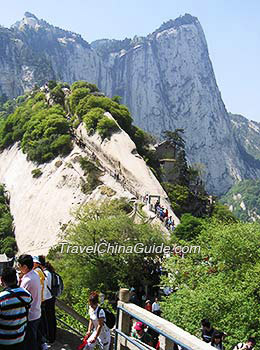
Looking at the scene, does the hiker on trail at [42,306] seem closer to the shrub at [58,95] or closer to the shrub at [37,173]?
the shrub at [37,173]

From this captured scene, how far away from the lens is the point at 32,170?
4225 cm

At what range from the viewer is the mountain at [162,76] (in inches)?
5349

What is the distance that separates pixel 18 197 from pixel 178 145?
20.6 m

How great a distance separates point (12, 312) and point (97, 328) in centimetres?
202

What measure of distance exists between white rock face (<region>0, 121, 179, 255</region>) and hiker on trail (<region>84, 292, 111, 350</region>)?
79.9ft

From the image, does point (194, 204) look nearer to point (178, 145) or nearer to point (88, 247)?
point (178, 145)

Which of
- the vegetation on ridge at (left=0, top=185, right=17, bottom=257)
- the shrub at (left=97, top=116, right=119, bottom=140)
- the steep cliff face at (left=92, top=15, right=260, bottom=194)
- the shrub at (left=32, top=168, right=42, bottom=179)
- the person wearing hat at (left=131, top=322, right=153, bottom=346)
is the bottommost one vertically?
the vegetation on ridge at (left=0, top=185, right=17, bottom=257)

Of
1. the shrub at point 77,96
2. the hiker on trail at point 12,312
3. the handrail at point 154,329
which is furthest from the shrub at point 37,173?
the hiker on trail at point 12,312

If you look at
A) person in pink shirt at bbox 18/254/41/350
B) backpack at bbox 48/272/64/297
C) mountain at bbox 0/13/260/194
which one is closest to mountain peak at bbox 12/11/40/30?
mountain at bbox 0/13/260/194

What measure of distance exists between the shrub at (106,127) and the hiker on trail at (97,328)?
35203 mm

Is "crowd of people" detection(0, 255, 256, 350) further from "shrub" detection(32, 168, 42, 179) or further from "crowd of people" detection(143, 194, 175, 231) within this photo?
"shrub" detection(32, 168, 42, 179)

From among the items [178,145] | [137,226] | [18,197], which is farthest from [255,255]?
[178,145]

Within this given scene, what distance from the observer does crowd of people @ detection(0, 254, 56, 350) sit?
4129 mm

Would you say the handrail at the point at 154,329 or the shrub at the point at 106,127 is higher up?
the shrub at the point at 106,127
